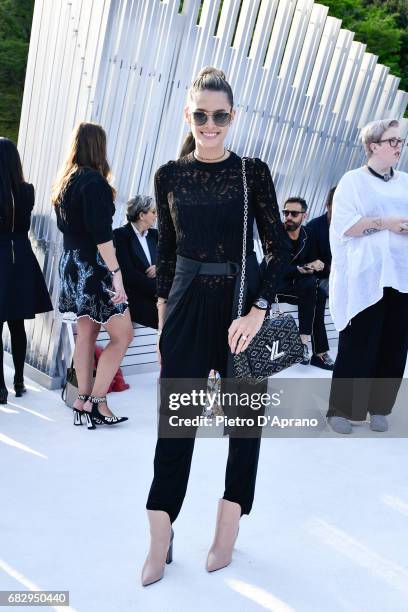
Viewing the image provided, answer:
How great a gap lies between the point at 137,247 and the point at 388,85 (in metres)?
3.89

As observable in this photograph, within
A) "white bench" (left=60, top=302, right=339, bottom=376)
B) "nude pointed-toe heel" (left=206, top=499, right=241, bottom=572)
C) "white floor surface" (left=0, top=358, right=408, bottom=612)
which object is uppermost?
"nude pointed-toe heel" (left=206, top=499, right=241, bottom=572)

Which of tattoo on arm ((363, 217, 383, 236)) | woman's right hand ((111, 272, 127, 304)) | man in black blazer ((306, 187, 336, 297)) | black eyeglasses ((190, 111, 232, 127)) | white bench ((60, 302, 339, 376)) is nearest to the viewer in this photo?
black eyeglasses ((190, 111, 232, 127))

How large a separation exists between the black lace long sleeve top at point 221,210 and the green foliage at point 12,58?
59.4 ft

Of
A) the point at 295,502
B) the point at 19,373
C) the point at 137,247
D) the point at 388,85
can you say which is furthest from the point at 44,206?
the point at 388,85

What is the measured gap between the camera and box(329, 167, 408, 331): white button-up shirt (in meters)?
4.24

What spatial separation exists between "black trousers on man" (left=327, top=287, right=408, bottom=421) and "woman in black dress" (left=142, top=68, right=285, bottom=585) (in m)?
1.93

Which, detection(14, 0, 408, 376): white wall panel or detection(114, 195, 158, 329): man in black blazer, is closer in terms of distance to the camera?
detection(14, 0, 408, 376): white wall panel

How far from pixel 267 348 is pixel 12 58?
1912 centimetres

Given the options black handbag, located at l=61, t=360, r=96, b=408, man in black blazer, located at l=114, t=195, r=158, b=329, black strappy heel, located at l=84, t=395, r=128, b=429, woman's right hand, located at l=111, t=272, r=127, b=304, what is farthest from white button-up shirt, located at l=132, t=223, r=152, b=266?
black strappy heel, located at l=84, t=395, r=128, b=429

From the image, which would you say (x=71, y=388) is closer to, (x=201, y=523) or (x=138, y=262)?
(x=138, y=262)

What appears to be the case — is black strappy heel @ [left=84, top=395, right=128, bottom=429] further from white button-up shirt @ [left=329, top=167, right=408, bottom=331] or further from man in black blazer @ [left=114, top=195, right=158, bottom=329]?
white button-up shirt @ [left=329, top=167, right=408, bottom=331]

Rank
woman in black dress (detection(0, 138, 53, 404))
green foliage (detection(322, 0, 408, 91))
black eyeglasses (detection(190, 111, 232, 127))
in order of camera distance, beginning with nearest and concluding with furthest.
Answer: black eyeglasses (detection(190, 111, 232, 127))
woman in black dress (detection(0, 138, 53, 404))
green foliage (detection(322, 0, 408, 91))

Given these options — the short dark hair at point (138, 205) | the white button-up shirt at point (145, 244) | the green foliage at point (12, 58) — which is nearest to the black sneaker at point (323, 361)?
the white button-up shirt at point (145, 244)

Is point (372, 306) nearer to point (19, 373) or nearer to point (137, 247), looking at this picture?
point (137, 247)
